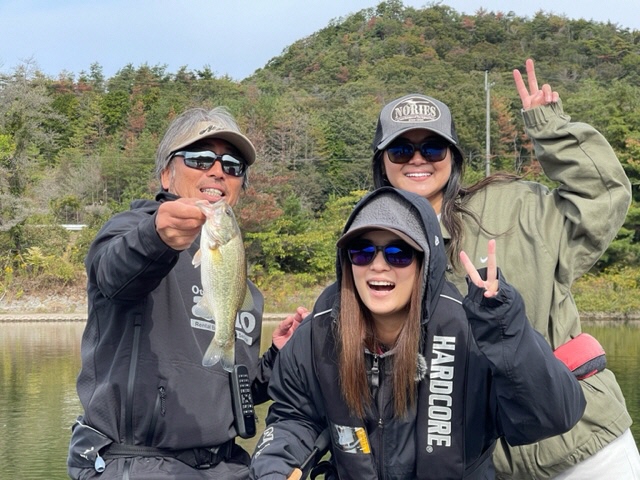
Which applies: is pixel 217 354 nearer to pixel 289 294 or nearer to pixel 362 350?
pixel 362 350

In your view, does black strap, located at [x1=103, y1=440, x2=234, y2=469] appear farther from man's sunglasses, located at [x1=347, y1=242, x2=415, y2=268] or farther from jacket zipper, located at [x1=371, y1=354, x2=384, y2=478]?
man's sunglasses, located at [x1=347, y1=242, x2=415, y2=268]

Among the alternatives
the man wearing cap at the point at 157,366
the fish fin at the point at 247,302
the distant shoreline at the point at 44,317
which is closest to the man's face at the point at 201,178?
the man wearing cap at the point at 157,366

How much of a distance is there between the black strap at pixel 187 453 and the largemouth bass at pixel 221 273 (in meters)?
0.37

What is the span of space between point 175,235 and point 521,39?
8813 cm

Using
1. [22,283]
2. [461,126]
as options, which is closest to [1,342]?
[22,283]

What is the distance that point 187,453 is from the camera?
3.03 m

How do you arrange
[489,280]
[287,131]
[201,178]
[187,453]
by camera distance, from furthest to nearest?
[287,131], [201,178], [187,453], [489,280]

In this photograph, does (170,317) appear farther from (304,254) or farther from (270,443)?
(304,254)

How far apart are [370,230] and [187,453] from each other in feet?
3.52

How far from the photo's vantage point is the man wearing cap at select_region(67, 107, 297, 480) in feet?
9.58

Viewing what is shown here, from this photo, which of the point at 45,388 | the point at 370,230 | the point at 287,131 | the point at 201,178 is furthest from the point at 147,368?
the point at 287,131

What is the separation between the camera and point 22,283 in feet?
93.8

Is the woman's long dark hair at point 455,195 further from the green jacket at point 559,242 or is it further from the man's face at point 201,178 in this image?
the man's face at point 201,178

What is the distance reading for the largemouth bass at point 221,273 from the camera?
2619 mm
